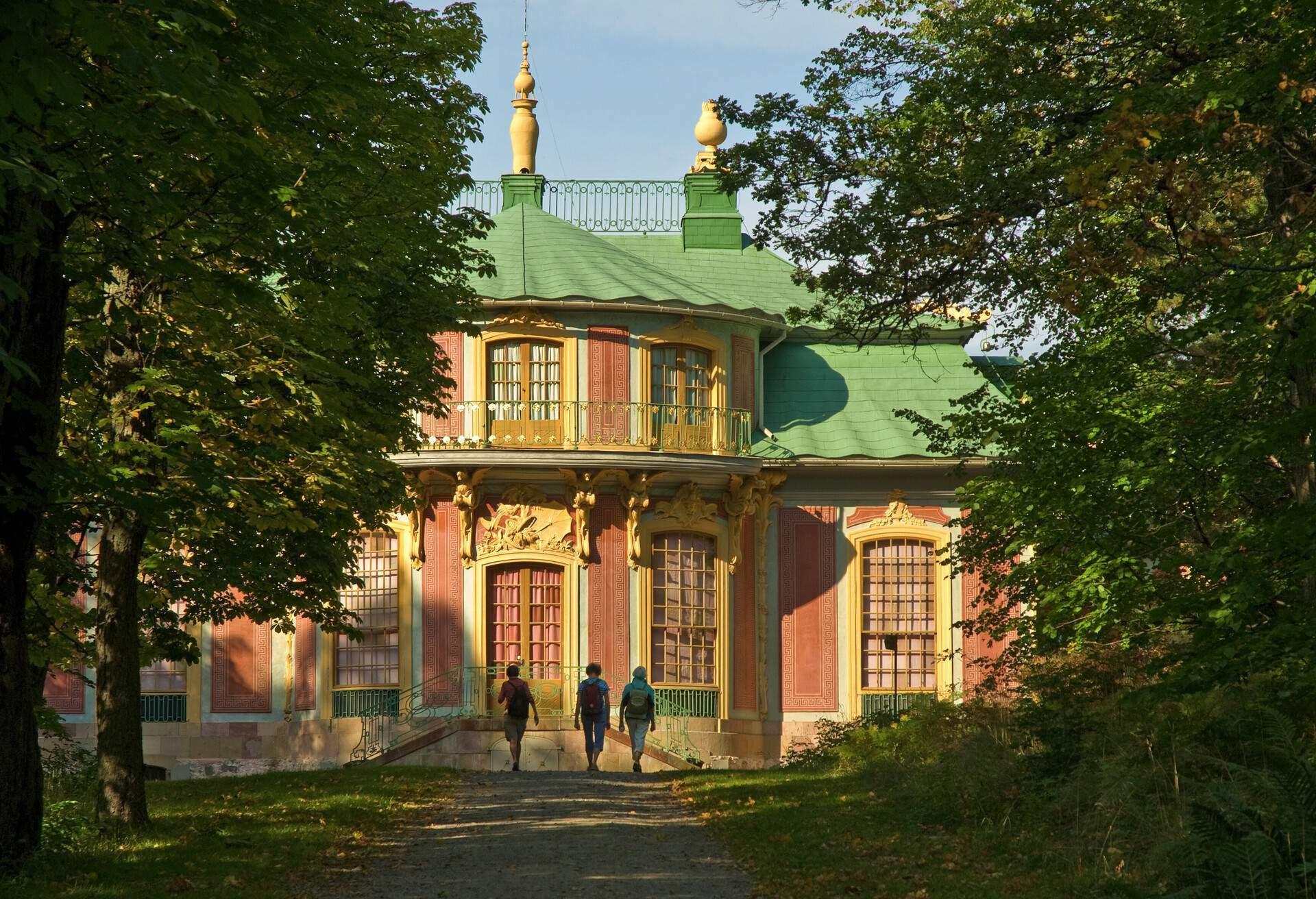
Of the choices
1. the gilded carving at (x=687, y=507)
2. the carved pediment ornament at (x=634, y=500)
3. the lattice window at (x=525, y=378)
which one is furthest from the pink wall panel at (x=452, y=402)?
the gilded carving at (x=687, y=507)

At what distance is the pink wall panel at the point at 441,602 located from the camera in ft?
84.2

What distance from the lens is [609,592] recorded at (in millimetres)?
26156

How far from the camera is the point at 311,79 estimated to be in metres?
11.2

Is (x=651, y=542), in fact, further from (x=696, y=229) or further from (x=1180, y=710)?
(x=1180, y=710)

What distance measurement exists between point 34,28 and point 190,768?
69.7 ft

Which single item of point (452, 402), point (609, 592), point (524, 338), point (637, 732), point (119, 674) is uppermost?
point (524, 338)

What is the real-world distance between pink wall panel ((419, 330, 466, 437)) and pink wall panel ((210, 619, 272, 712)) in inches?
173

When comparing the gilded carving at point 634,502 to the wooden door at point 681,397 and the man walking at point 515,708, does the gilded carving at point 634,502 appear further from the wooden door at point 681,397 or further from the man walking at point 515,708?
the man walking at point 515,708

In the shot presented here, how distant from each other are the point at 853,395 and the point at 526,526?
21.8 ft

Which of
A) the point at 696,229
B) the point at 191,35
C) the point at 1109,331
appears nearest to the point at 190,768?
the point at 696,229

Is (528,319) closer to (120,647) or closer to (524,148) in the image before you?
(524,148)

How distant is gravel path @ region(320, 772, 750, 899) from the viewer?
35.6ft

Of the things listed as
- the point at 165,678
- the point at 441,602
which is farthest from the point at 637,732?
the point at 165,678

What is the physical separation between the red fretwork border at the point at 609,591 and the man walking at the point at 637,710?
3.81 meters
